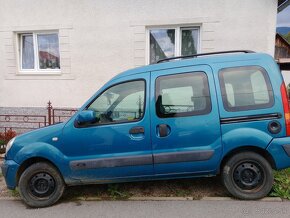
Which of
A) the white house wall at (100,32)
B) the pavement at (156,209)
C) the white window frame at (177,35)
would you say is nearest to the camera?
the pavement at (156,209)

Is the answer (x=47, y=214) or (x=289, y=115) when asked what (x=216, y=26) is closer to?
(x=289, y=115)

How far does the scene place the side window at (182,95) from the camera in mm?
3344

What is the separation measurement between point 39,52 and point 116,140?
16.6ft

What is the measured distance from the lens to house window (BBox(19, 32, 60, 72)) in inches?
280

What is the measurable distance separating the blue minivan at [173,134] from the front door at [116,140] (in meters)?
0.01

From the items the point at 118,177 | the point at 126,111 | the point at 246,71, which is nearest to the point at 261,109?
the point at 246,71

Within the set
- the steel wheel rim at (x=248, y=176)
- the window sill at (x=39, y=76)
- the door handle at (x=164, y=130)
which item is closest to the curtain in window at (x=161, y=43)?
the window sill at (x=39, y=76)

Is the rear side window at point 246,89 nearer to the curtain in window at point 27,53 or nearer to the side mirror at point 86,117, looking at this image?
the side mirror at point 86,117

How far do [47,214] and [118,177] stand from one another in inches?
40.4

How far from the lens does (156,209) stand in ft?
10.8

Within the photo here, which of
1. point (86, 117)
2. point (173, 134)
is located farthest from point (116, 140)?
point (173, 134)

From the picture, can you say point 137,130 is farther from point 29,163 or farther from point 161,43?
point 161,43

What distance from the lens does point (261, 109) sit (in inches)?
128

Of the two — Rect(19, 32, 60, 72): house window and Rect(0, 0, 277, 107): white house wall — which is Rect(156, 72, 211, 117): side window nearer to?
Rect(0, 0, 277, 107): white house wall
